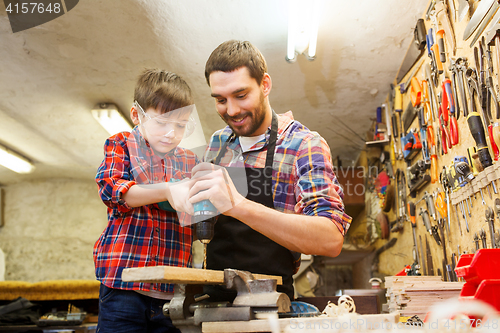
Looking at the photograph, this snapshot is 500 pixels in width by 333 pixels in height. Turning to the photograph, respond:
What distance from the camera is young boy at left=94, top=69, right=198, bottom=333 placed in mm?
1172

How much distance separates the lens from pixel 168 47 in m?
3.18

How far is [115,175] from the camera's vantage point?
123 centimetres

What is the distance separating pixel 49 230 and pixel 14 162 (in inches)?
65.4

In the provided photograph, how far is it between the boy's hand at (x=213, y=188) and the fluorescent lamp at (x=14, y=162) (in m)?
5.41

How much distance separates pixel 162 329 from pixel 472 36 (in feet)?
6.36

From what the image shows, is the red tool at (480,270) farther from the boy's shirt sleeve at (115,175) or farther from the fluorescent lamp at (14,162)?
the fluorescent lamp at (14,162)

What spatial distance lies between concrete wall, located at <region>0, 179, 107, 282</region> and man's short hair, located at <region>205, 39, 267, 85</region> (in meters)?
6.38

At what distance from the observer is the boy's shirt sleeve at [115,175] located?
118cm

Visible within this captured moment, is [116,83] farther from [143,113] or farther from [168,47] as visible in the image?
[143,113]

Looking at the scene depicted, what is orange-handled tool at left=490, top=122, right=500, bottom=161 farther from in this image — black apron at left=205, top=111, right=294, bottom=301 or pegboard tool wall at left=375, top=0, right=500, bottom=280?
black apron at left=205, top=111, right=294, bottom=301

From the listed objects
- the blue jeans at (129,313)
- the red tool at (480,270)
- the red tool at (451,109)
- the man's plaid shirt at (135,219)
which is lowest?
the blue jeans at (129,313)

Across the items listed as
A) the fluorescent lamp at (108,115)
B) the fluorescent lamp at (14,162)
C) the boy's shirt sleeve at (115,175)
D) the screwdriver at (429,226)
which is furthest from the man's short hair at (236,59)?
the fluorescent lamp at (14,162)

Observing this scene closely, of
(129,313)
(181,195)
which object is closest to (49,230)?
(129,313)

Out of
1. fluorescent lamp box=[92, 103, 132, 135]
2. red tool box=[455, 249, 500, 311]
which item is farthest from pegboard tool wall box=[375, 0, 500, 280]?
fluorescent lamp box=[92, 103, 132, 135]
